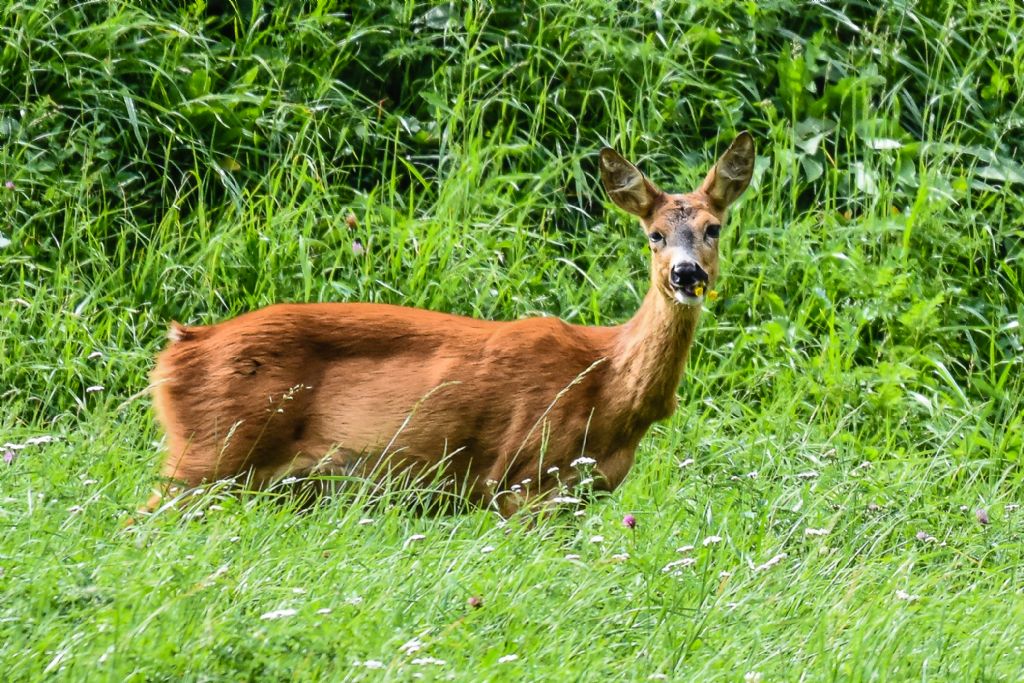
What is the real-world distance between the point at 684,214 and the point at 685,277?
0.35m

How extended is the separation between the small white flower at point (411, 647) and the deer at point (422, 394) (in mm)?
1607

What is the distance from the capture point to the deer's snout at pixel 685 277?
5258mm

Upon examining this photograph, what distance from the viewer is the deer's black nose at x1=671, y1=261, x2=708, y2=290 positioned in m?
5.26

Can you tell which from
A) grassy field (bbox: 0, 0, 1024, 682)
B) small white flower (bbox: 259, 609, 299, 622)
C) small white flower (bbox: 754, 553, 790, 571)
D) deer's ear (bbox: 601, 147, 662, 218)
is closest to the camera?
small white flower (bbox: 259, 609, 299, 622)

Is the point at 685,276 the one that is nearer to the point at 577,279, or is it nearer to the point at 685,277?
the point at 685,277

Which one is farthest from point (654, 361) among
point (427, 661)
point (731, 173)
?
point (427, 661)

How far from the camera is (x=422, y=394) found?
5.28m

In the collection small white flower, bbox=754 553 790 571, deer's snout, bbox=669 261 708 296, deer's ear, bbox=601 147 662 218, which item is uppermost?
deer's ear, bbox=601 147 662 218

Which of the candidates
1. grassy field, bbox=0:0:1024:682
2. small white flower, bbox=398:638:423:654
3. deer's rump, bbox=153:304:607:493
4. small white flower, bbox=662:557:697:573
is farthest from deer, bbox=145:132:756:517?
small white flower, bbox=398:638:423:654

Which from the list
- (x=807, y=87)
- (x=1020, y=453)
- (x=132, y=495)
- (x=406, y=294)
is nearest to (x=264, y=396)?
(x=132, y=495)

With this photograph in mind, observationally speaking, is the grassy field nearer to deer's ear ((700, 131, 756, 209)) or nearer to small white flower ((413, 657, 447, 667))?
small white flower ((413, 657, 447, 667))

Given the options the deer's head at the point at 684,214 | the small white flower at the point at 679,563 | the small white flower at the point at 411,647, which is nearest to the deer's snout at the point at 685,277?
the deer's head at the point at 684,214

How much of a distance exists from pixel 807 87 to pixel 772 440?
232 cm

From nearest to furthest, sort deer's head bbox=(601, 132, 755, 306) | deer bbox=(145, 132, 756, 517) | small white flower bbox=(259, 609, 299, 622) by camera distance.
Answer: small white flower bbox=(259, 609, 299, 622) < deer bbox=(145, 132, 756, 517) < deer's head bbox=(601, 132, 755, 306)
